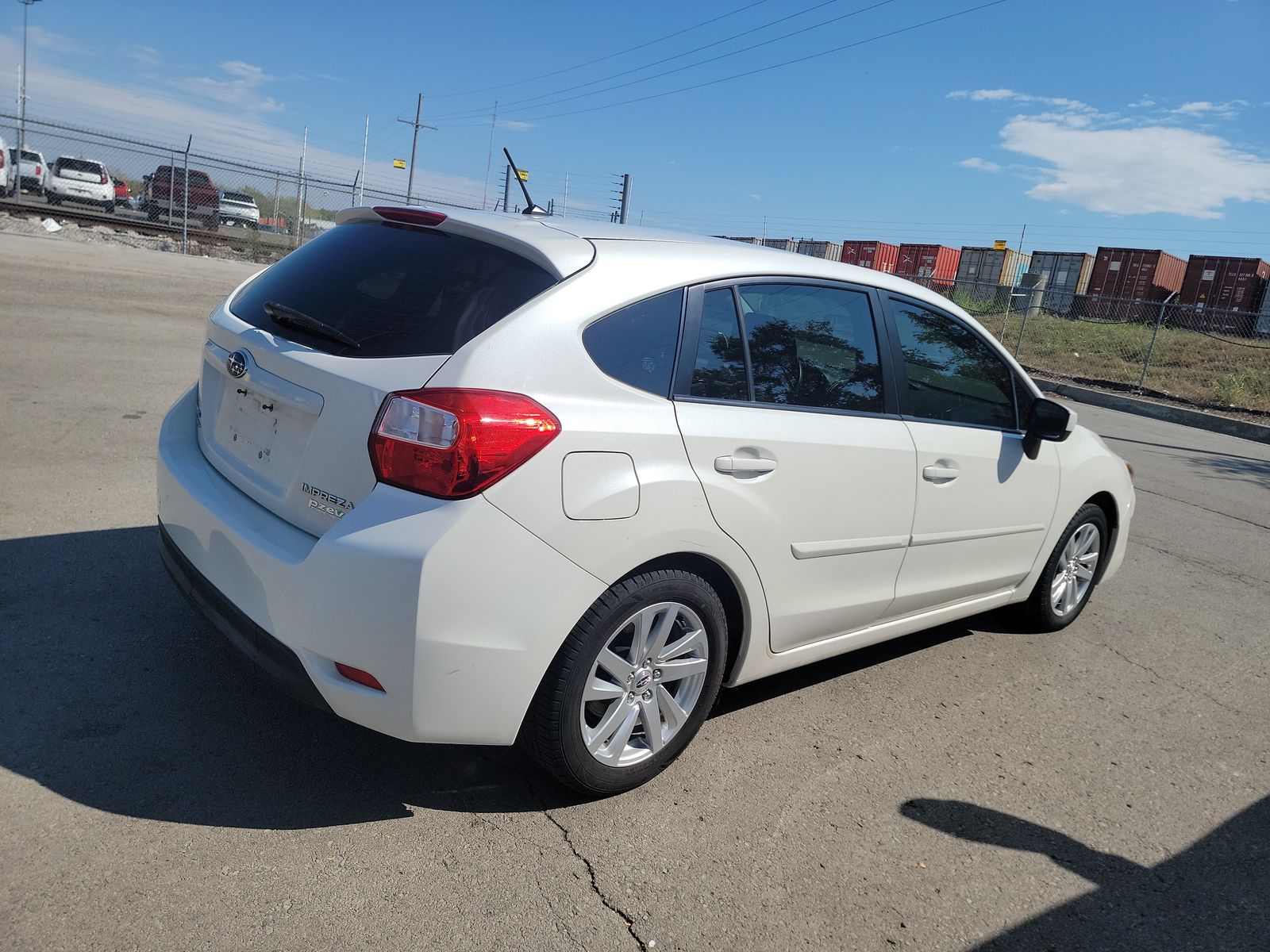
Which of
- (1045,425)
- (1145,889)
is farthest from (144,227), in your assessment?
(1145,889)

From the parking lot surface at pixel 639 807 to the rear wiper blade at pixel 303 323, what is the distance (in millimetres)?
1295

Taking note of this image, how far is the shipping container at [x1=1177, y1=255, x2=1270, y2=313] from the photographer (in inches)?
1217

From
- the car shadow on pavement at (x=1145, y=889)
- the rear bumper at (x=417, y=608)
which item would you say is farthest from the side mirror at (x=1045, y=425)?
the rear bumper at (x=417, y=608)

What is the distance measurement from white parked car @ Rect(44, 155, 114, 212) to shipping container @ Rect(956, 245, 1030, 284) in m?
30.2

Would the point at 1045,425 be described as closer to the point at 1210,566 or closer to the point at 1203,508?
the point at 1210,566

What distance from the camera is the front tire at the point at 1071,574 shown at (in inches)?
182

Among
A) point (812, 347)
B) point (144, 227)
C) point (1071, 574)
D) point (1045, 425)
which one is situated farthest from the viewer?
point (144, 227)

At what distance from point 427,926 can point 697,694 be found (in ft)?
3.66

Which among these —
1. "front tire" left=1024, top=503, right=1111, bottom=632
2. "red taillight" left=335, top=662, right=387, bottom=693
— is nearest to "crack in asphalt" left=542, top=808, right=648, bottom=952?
"red taillight" left=335, top=662, right=387, bottom=693

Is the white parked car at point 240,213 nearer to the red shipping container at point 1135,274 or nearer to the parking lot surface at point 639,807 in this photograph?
the parking lot surface at point 639,807

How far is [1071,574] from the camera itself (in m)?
4.80

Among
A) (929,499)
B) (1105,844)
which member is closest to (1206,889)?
(1105,844)

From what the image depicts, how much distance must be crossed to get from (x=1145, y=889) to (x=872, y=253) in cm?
4168

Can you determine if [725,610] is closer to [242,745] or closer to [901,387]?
[901,387]
